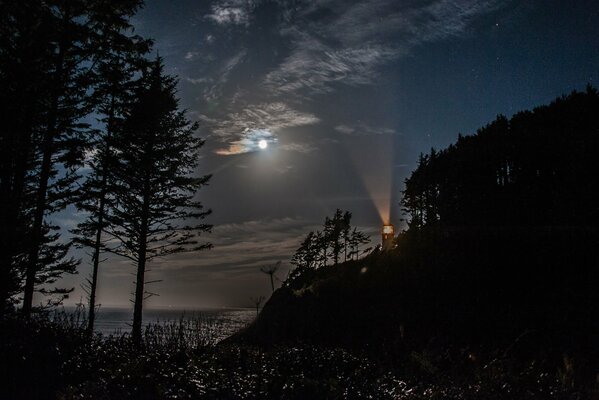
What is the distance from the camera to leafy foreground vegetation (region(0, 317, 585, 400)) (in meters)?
7.32

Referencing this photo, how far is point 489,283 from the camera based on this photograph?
21.9 meters

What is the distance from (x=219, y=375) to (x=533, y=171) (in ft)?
115

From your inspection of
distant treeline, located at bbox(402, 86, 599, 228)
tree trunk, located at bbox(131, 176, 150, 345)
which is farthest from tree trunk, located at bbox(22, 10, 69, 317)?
distant treeline, located at bbox(402, 86, 599, 228)

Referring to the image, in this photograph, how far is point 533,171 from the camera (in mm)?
36156

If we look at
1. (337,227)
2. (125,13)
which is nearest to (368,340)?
(125,13)

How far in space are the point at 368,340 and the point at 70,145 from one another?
15.3 meters

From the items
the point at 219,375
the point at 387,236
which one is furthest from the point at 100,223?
the point at 387,236

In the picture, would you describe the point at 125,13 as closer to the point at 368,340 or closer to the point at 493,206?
the point at 368,340

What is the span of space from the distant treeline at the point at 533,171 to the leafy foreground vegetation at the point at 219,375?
21660 mm

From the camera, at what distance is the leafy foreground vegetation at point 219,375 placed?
288 inches

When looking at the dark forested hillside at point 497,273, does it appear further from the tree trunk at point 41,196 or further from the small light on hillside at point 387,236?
the tree trunk at point 41,196

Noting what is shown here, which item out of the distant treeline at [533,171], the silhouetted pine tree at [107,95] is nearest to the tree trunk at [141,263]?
the silhouetted pine tree at [107,95]

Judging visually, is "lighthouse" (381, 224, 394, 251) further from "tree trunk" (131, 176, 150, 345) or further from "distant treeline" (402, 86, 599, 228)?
"tree trunk" (131, 176, 150, 345)

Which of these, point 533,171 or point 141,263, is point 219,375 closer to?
point 141,263
